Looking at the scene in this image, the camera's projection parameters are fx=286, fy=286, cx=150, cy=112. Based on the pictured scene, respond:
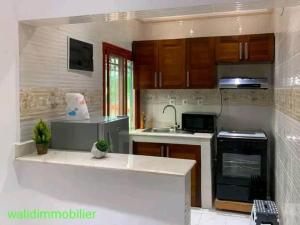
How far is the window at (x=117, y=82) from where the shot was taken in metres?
3.33

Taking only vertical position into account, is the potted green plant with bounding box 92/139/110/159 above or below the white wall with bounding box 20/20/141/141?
below

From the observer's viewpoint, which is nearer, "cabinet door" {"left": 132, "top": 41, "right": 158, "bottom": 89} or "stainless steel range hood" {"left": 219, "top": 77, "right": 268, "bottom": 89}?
"stainless steel range hood" {"left": 219, "top": 77, "right": 268, "bottom": 89}

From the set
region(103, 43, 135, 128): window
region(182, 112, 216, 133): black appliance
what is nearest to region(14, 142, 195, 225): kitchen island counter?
region(103, 43, 135, 128): window

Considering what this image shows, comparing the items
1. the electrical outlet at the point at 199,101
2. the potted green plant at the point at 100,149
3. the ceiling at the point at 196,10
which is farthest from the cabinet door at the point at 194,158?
the ceiling at the point at 196,10

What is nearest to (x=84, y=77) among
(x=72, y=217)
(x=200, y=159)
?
(x=72, y=217)

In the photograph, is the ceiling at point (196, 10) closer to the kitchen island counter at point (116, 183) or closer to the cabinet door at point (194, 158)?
the kitchen island counter at point (116, 183)

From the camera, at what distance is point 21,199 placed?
2100mm

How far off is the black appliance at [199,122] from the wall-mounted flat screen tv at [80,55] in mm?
1524

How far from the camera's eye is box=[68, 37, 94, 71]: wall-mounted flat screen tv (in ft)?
8.77

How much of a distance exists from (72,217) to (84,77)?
143cm

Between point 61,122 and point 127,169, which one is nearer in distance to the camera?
point 127,169

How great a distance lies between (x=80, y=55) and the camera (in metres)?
2.81

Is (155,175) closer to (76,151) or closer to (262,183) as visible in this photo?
(76,151)

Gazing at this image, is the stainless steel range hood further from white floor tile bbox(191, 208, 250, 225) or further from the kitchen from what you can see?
white floor tile bbox(191, 208, 250, 225)
